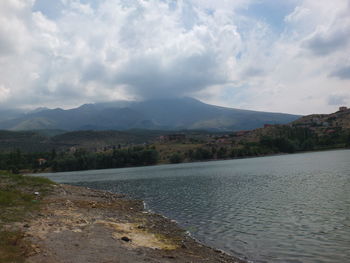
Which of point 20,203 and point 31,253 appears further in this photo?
point 20,203

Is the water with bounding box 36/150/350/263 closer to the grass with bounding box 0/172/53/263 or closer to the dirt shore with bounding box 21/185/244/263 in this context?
the dirt shore with bounding box 21/185/244/263

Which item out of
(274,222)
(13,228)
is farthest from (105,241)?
(274,222)

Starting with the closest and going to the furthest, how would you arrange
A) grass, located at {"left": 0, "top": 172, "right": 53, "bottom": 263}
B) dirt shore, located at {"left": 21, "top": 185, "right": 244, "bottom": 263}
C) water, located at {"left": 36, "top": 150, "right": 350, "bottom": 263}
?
grass, located at {"left": 0, "top": 172, "right": 53, "bottom": 263} → dirt shore, located at {"left": 21, "top": 185, "right": 244, "bottom": 263} → water, located at {"left": 36, "top": 150, "right": 350, "bottom": 263}

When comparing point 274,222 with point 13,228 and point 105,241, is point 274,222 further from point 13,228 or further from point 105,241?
point 13,228

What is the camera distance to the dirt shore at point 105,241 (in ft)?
52.0

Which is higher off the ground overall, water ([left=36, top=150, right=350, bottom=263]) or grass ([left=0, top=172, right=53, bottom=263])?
grass ([left=0, top=172, right=53, bottom=263])

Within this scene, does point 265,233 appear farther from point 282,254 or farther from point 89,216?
point 89,216

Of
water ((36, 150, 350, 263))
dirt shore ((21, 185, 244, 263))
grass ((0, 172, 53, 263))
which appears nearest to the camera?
grass ((0, 172, 53, 263))

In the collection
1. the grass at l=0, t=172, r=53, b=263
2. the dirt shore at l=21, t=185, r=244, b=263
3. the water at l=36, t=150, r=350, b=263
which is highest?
the grass at l=0, t=172, r=53, b=263

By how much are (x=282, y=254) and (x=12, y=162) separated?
205097mm

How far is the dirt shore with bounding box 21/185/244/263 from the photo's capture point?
15845 mm

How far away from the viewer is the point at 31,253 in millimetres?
14883

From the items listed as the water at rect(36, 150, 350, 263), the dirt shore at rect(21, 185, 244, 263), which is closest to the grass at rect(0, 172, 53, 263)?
the dirt shore at rect(21, 185, 244, 263)

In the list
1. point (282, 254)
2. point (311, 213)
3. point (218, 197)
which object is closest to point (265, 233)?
point (282, 254)
